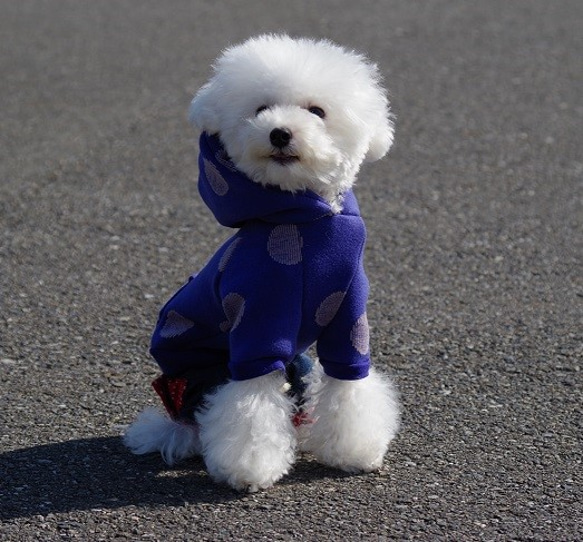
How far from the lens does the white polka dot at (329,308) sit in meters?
3.37

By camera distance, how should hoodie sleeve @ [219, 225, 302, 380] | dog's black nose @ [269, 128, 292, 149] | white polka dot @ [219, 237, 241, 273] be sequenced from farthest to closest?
1. white polka dot @ [219, 237, 241, 273]
2. hoodie sleeve @ [219, 225, 302, 380]
3. dog's black nose @ [269, 128, 292, 149]

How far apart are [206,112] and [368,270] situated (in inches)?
90.4

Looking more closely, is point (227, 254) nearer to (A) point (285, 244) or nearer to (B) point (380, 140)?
(A) point (285, 244)

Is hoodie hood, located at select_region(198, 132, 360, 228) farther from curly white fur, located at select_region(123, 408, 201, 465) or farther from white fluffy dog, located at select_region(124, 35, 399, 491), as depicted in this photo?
curly white fur, located at select_region(123, 408, 201, 465)

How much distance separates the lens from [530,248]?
575cm

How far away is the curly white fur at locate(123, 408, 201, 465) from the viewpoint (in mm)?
3646

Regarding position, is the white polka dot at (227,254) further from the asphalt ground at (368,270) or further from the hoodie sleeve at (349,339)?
the asphalt ground at (368,270)

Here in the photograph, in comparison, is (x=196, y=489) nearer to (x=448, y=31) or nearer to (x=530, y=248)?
(x=530, y=248)

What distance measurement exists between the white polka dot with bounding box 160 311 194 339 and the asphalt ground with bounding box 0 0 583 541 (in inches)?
16.5

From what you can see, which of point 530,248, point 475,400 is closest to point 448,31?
point 530,248

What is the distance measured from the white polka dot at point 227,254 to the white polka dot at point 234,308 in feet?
0.36

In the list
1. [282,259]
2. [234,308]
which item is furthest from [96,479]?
[282,259]

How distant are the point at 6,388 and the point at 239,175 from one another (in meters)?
1.41

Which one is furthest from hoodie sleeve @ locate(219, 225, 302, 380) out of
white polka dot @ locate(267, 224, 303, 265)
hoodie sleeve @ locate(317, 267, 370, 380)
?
hoodie sleeve @ locate(317, 267, 370, 380)
